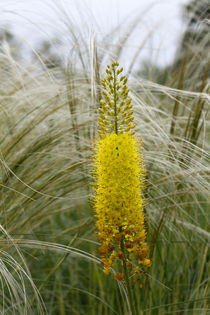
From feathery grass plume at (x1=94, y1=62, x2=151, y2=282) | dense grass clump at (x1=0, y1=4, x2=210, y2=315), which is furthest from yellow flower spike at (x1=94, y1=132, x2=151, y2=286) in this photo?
dense grass clump at (x1=0, y1=4, x2=210, y2=315)

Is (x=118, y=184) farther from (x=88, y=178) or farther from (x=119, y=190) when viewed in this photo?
(x=88, y=178)

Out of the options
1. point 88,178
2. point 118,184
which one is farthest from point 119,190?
point 88,178

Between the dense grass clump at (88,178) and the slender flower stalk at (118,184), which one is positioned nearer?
the slender flower stalk at (118,184)

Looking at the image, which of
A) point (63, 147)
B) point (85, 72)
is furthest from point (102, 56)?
point (63, 147)

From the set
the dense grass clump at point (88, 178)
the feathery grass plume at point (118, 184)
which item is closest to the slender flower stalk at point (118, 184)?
the feathery grass plume at point (118, 184)

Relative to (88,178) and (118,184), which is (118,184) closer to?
(118,184)

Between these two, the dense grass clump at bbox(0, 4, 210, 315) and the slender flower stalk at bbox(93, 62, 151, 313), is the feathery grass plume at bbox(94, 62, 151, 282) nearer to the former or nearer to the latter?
the slender flower stalk at bbox(93, 62, 151, 313)

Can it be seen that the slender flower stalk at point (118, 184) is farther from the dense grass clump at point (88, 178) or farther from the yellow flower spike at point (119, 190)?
the dense grass clump at point (88, 178)

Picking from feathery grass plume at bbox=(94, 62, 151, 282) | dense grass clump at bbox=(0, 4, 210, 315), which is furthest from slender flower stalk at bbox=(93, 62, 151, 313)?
dense grass clump at bbox=(0, 4, 210, 315)

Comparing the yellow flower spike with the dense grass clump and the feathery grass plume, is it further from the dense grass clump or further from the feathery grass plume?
the dense grass clump

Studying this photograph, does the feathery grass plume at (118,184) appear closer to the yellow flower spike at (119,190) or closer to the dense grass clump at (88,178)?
the yellow flower spike at (119,190)

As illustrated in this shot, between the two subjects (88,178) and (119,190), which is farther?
(88,178)

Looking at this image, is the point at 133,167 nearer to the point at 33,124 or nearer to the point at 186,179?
the point at 186,179

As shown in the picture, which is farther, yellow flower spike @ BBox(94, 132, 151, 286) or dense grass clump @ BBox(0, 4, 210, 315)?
dense grass clump @ BBox(0, 4, 210, 315)
